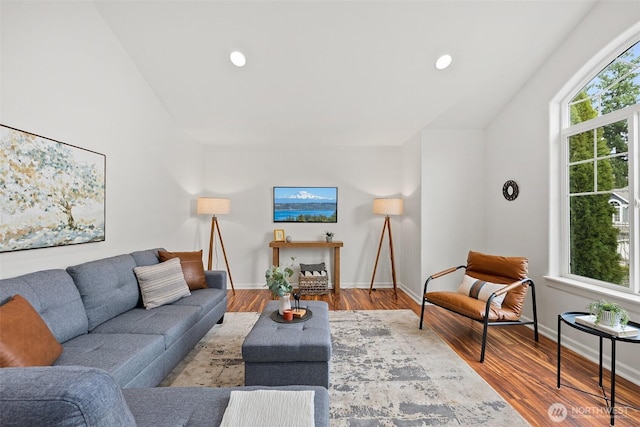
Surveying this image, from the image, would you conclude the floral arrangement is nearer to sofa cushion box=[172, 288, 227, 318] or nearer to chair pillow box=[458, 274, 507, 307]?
sofa cushion box=[172, 288, 227, 318]

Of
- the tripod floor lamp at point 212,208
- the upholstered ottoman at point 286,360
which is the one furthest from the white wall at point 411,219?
the tripod floor lamp at point 212,208

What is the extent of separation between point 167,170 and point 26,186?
6.08 feet

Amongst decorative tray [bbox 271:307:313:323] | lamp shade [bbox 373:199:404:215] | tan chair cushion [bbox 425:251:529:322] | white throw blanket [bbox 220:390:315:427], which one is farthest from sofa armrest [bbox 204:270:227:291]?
lamp shade [bbox 373:199:404:215]

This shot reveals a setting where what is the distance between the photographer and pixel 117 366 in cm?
156

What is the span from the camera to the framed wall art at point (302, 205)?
4883 millimetres

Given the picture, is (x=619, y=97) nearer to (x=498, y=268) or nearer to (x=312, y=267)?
(x=498, y=268)

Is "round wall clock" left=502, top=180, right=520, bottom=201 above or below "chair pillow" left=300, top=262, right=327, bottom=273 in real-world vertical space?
above

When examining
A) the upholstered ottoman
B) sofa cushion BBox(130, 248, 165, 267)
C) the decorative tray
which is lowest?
the upholstered ottoman

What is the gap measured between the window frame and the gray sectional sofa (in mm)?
2826

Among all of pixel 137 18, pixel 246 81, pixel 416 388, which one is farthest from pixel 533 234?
pixel 137 18

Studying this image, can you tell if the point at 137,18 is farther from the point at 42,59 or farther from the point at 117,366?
the point at 117,366

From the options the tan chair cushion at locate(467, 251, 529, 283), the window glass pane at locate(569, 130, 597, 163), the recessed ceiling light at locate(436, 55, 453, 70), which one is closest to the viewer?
the window glass pane at locate(569, 130, 597, 163)

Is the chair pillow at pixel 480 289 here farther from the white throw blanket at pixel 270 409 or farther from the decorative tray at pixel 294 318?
the white throw blanket at pixel 270 409

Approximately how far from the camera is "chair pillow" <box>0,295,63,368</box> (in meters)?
1.33
